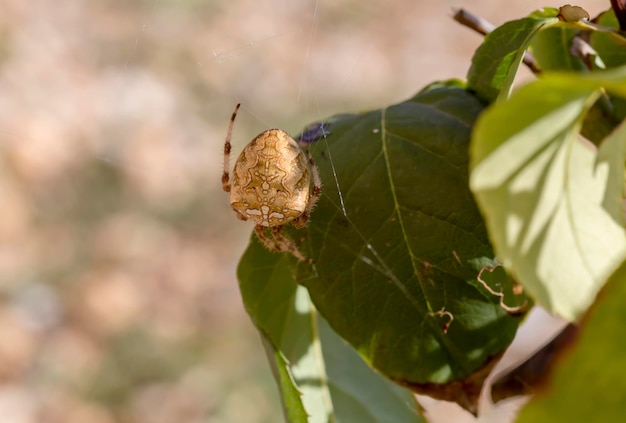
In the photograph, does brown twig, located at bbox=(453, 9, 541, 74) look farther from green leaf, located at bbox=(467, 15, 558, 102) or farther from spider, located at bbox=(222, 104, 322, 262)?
spider, located at bbox=(222, 104, 322, 262)

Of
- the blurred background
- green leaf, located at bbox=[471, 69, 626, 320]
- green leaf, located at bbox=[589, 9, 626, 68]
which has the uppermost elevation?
the blurred background

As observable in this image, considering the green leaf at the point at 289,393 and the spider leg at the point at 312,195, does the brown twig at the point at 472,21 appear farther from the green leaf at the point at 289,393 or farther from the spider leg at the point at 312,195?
the green leaf at the point at 289,393

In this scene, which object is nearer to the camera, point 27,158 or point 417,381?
point 417,381

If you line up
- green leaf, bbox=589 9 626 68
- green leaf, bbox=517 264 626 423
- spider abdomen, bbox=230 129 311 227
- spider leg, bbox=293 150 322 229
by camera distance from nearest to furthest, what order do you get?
green leaf, bbox=517 264 626 423 → green leaf, bbox=589 9 626 68 → spider leg, bbox=293 150 322 229 → spider abdomen, bbox=230 129 311 227

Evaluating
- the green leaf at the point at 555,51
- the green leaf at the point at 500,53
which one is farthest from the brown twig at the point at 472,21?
the green leaf at the point at 500,53

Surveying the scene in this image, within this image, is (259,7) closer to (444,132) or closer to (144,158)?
(144,158)

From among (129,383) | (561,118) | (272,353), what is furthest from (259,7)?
(561,118)

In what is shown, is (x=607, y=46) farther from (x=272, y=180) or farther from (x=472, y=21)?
(x=272, y=180)

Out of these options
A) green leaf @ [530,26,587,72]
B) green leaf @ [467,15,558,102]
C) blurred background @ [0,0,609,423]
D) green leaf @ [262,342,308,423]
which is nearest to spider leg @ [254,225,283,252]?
green leaf @ [262,342,308,423]
